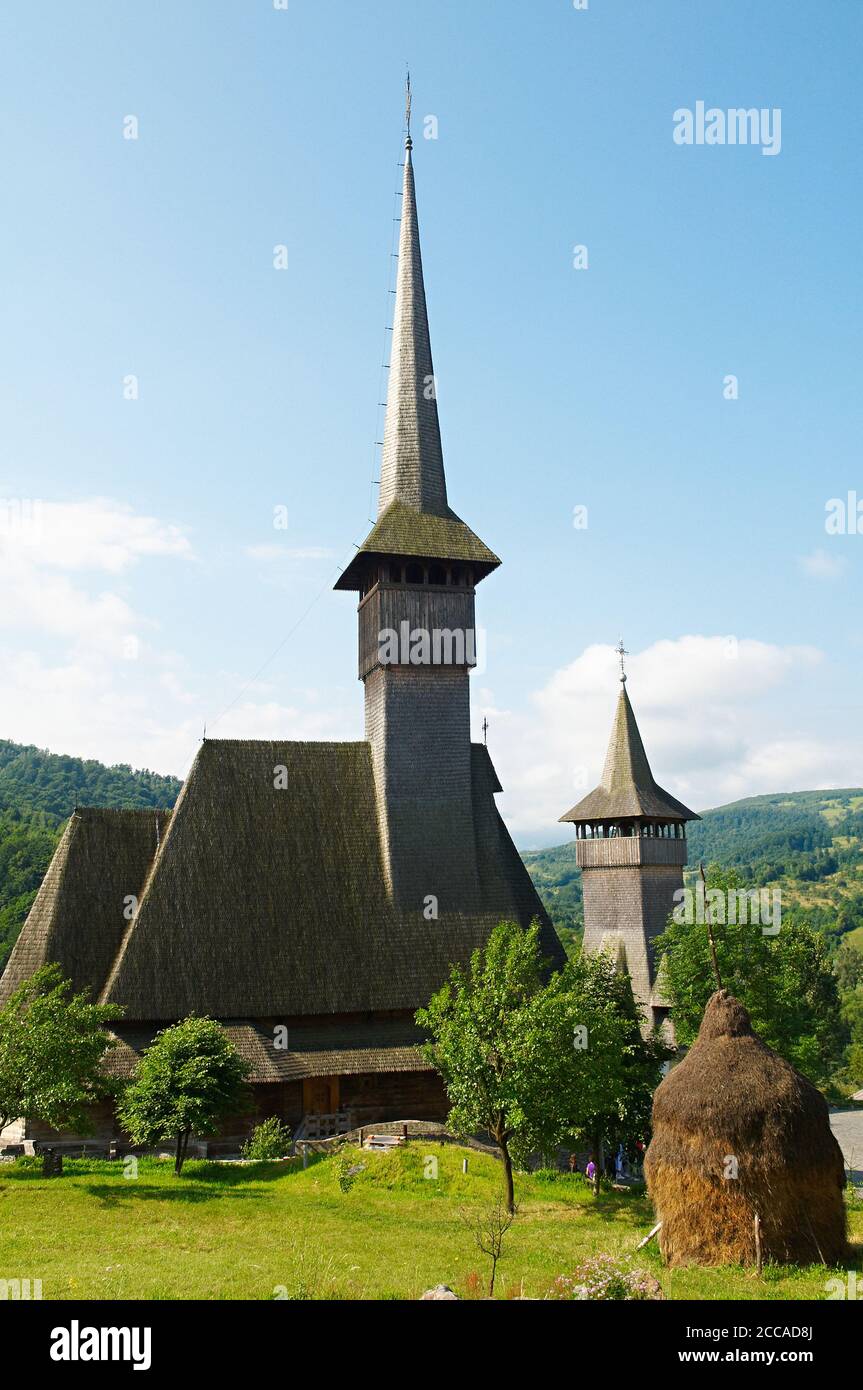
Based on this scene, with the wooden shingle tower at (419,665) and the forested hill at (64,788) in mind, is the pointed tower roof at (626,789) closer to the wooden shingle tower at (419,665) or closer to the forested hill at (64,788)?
the wooden shingle tower at (419,665)

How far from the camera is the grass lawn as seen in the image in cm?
1398

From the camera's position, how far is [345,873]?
31969mm

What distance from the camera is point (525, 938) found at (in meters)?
24.4

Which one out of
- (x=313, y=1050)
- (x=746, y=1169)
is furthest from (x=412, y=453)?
(x=746, y=1169)

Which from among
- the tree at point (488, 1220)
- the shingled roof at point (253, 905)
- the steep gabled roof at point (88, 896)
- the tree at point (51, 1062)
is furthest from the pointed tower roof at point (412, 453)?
the tree at point (488, 1220)

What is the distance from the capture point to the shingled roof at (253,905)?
28953 mm

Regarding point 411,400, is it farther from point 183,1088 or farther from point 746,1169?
point 746,1169

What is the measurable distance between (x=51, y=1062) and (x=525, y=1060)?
10.7 meters

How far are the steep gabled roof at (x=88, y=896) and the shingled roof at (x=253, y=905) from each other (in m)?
0.04

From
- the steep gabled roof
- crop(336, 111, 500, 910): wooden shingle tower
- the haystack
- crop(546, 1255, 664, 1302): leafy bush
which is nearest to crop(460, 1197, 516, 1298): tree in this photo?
the haystack

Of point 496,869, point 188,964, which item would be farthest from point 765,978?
point 188,964

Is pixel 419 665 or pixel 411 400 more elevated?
pixel 411 400

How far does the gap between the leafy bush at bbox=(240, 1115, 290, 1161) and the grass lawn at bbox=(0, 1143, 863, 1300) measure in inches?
26.2

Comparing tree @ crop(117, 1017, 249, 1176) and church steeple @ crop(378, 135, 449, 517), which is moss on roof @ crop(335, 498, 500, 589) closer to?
church steeple @ crop(378, 135, 449, 517)
